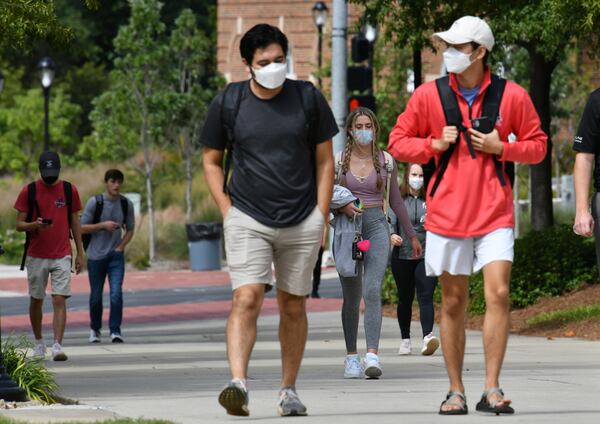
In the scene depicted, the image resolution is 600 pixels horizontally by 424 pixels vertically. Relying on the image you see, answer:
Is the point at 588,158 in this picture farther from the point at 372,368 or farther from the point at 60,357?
the point at 60,357

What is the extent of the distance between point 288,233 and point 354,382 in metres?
2.65

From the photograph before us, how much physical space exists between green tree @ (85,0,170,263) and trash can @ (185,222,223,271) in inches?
145

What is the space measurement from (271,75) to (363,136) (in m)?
3.37

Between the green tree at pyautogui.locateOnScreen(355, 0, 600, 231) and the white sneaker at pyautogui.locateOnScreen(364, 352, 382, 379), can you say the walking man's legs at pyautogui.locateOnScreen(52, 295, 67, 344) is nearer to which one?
the white sneaker at pyautogui.locateOnScreen(364, 352, 382, 379)

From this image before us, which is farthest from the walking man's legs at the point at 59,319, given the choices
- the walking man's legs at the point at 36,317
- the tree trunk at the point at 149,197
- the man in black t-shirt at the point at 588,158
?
the tree trunk at the point at 149,197

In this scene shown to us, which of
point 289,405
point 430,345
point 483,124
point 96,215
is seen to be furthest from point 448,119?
point 96,215

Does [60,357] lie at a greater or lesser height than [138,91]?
lesser

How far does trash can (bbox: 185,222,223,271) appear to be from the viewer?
33125 mm

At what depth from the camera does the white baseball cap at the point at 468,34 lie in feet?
27.1

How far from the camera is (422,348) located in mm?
13891

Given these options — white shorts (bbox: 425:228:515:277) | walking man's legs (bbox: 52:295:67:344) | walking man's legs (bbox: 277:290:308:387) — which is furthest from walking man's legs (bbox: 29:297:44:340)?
white shorts (bbox: 425:228:515:277)

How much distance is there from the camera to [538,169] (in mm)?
21219

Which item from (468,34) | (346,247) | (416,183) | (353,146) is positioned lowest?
(346,247)

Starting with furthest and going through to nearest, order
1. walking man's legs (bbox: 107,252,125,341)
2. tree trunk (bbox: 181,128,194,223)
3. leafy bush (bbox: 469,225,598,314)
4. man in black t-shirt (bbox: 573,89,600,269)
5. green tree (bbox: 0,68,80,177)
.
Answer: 1. green tree (bbox: 0,68,80,177)
2. tree trunk (bbox: 181,128,194,223)
3. leafy bush (bbox: 469,225,598,314)
4. walking man's legs (bbox: 107,252,125,341)
5. man in black t-shirt (bbox: 573,89,600,269)
